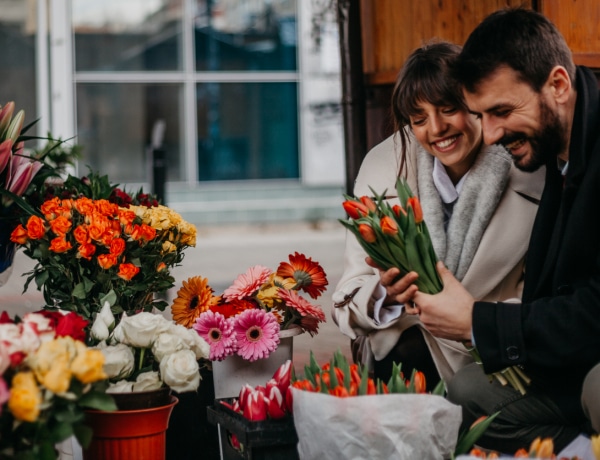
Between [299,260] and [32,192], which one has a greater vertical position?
[32,192]

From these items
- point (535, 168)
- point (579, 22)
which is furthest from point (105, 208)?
point (579, 22)

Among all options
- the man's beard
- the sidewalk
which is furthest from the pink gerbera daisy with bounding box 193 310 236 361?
the sidewalk

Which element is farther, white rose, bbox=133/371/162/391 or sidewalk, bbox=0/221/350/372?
sidewalk, bbox=0/221/350/372

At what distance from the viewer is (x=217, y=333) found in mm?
2867

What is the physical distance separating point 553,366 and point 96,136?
10776 mm

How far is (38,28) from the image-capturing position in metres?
12.3

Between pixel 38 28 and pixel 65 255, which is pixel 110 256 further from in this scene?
pixel 38 28

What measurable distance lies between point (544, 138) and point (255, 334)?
101 centimetres

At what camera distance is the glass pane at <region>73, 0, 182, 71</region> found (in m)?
12.6

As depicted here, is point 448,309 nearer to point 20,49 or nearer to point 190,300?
point 190,300

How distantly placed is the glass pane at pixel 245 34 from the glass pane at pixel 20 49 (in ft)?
6.92

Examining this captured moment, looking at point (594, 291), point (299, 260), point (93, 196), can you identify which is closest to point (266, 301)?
point (299, 260)

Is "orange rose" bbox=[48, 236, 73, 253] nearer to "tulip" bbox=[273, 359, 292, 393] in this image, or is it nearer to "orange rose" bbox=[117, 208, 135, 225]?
"orange rose" bbox=[117, 208, 135, 225]

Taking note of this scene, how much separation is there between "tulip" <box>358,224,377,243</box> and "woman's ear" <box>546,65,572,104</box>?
0.58 metres
